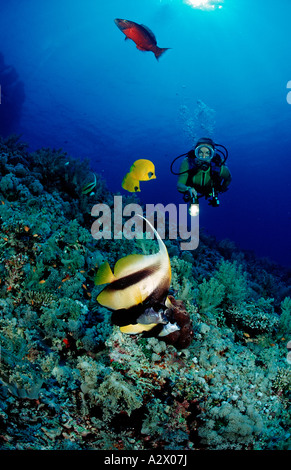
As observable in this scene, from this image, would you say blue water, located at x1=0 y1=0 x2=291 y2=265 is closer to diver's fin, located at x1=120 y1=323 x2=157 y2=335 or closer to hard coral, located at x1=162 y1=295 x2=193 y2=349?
hard coral, located at x1=162 y1=295 x2=193 y2=349

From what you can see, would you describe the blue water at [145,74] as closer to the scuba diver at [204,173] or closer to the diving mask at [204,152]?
the scuba diver at [204,173]

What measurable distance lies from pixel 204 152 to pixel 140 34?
8.20 ft

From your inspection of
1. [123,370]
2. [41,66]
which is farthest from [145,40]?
[41,66]

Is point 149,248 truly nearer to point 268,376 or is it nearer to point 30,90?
point 268,376

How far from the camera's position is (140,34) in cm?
452

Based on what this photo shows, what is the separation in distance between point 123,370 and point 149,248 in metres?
2.44

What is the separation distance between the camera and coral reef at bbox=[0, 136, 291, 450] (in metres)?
2.41

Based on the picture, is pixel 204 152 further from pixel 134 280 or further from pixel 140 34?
pixel 134 280

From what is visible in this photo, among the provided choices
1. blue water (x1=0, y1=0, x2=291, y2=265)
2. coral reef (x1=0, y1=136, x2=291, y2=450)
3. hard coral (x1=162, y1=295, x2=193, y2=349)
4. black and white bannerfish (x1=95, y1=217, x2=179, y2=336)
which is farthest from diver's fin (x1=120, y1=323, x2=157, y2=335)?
blue water (x1=0, y1=0, x2=291, y2=265)

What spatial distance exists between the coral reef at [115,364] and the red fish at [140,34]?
3.74 m

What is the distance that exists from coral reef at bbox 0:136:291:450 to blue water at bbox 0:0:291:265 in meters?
18.5

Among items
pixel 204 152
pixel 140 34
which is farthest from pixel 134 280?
pixel 140 34

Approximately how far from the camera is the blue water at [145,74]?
29.4m

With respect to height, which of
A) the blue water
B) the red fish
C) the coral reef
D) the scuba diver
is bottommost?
the coral reef
